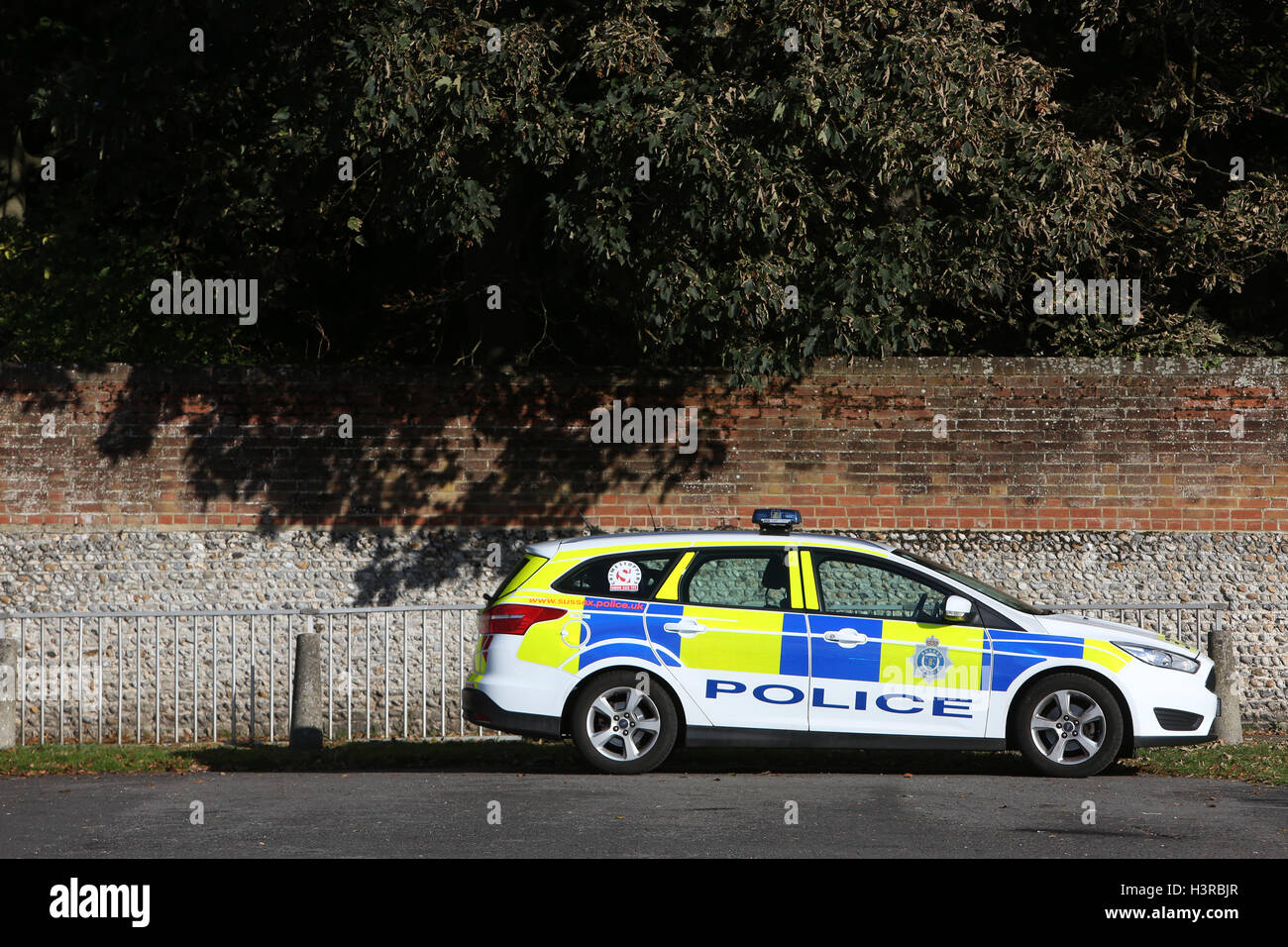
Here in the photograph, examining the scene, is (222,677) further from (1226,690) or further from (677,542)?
(1226,690)

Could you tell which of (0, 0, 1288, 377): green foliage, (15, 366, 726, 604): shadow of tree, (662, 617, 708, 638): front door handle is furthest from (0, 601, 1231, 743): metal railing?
(662, 617, 708, 638): front door handle

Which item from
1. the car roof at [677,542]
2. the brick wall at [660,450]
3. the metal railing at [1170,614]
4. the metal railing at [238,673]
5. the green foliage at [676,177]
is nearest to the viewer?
the car roof at [677,542]

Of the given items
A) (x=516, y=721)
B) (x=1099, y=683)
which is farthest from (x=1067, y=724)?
(x=516, y=721)

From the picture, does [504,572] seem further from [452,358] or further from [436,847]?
[436,847]

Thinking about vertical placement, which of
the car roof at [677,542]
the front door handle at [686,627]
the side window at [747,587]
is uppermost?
the car roof at [677,542]

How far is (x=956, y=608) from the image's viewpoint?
30.7ft

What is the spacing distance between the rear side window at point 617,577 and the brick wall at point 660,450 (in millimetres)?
3626

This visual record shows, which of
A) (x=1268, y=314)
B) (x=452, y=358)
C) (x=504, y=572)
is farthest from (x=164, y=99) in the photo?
(x=1268, y=314)

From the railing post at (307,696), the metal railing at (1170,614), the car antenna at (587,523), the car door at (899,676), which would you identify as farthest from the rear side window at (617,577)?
the metal railing at (1170,614)

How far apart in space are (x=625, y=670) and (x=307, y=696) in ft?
9.51

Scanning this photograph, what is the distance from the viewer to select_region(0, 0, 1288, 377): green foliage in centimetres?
1112

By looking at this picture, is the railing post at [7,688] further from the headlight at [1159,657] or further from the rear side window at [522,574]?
the headlight at [1159,657]

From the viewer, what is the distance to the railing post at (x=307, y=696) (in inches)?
431

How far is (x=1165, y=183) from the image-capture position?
45.9ft
